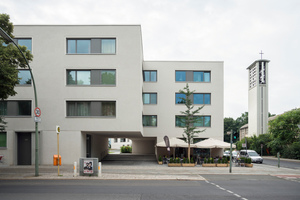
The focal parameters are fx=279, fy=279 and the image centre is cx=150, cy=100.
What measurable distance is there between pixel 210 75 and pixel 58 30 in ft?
59.6

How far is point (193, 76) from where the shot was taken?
3353 centimetres

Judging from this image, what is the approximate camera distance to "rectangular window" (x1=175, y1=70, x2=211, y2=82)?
33.5 m

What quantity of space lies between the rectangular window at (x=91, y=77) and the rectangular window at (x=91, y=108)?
171cm

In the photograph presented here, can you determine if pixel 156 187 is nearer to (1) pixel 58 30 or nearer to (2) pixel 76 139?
(2) pixel 76 139

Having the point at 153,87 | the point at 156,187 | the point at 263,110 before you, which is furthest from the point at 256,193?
the point at 263,110

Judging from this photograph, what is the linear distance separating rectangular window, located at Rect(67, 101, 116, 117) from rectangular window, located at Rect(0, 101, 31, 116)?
355 cm

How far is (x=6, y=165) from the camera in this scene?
2291 cm

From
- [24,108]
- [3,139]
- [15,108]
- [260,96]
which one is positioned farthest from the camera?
[260,96]

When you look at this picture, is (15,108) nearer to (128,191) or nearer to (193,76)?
(128,191)

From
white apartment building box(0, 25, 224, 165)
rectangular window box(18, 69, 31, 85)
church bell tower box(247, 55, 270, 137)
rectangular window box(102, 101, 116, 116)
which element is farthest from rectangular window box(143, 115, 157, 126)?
church bell tower box(247, 55, 270, 137)

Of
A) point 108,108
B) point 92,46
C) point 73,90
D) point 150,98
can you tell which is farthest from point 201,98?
point 73,90

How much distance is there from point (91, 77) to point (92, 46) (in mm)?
2695

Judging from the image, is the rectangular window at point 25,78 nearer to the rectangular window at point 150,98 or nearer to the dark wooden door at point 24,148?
the dark wooden door at point 24,148

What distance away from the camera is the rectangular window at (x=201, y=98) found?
33456mm
